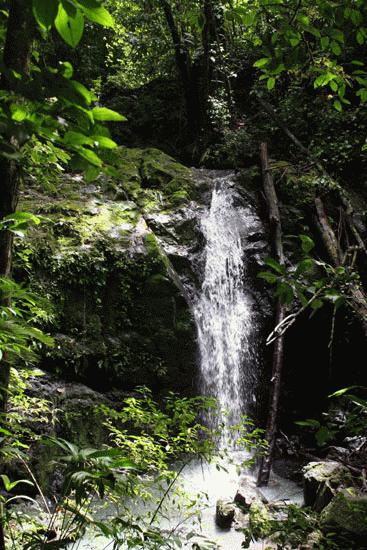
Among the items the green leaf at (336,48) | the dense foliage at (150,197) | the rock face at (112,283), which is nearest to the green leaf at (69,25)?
the dense foliage at (150,197)

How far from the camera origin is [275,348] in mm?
6918

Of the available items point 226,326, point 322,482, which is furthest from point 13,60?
point 226,326

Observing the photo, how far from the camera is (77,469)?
1.43 meters

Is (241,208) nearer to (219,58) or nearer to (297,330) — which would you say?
(297,330)

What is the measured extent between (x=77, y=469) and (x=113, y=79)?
14.5m

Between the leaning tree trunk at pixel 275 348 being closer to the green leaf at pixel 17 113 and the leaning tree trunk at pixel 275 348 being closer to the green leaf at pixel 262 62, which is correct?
the green leaf at pixel 262 62

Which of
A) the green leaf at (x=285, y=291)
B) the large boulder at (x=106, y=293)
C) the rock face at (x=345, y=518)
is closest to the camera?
the green leaf at (x=285, y=291)

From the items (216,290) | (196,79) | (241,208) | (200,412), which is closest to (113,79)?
(196,79)

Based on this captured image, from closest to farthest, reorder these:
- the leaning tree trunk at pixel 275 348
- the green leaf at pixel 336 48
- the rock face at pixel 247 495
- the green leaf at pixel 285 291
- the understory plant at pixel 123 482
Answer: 1. the understory plant at pixel 123 482
2. the green leaf at pixel 285 291
3. the green leaf at pixel 336 48
4. the rock face at pixel 247 495
5. the leaning tree trunk at pixel 275 348

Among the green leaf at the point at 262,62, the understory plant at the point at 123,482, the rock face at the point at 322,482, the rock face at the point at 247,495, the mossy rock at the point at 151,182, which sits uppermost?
the mossy rock at the point at 151,182

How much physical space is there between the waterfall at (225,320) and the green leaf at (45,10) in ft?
20.9

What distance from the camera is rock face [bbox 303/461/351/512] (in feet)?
14.9

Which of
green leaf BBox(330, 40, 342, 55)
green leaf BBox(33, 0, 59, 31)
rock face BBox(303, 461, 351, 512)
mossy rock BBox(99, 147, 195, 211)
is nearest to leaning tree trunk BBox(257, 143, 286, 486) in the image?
rock face BBox(303, 461, 351, 512)

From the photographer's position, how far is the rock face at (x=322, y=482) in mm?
4539
